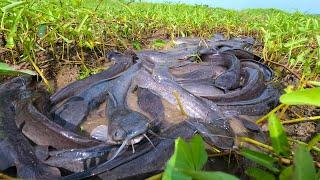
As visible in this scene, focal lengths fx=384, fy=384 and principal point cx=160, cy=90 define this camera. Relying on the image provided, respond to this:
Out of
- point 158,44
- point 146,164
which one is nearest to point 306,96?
point 146,164

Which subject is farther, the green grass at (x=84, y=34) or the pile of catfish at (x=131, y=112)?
the green grass at (x=84, y=34)

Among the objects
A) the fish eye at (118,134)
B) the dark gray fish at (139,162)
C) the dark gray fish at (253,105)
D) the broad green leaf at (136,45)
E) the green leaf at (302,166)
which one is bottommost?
the dark gray fish at (253,105)

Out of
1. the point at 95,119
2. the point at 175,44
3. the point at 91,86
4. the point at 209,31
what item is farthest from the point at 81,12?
the point at 209,31

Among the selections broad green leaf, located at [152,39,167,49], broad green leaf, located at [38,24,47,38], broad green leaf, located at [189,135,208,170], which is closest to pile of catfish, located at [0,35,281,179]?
broad green leaf, located at [38,24,47,38]

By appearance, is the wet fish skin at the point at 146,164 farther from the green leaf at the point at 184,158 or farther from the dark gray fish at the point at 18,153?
the green leaf at the point at 184,158

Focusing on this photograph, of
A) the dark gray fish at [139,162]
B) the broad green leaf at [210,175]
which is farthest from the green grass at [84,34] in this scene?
the broad green leaf at [210,175]

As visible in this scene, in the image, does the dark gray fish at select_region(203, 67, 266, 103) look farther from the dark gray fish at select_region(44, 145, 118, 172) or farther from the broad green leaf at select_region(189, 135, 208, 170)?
the broad green leaf at select_region(189, 135, 208, 170)

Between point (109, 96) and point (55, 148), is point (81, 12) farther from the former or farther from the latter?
point (55, 148)
